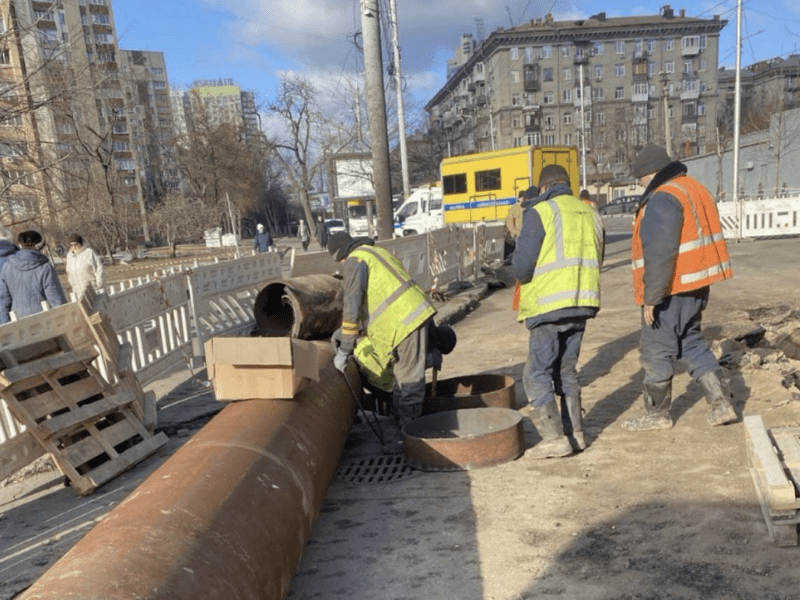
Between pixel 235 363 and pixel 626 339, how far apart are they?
17.1ft

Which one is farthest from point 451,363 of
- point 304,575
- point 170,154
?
point 170,154

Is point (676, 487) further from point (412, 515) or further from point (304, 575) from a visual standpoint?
point (304, 575)

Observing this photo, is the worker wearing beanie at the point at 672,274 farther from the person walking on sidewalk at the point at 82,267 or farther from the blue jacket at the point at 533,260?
the person walking on sidewalk at the point at 82,267

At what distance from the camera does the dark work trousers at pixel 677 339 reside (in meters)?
4.30

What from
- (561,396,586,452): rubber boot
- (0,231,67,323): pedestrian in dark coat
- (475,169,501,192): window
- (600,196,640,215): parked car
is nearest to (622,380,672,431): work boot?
(561,396,586,452): rubber boot

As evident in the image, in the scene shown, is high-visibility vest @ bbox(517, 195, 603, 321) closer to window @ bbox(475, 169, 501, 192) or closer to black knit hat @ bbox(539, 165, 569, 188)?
black knit hat @ bbox(539, 165, 569, 188)

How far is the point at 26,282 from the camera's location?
5.98 meters

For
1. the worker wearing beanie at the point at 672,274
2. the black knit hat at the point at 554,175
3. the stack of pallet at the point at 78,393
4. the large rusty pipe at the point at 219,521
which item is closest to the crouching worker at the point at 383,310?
the large rusty pipe at the point at 219,521

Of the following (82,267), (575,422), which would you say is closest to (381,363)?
(575,422)

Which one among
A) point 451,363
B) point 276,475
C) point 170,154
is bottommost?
point 451,363

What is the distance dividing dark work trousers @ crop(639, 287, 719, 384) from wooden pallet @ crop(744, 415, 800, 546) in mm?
924

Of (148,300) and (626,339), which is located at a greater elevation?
(148,300)

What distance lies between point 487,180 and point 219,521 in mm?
18279

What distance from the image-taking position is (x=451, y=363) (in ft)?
24.0
